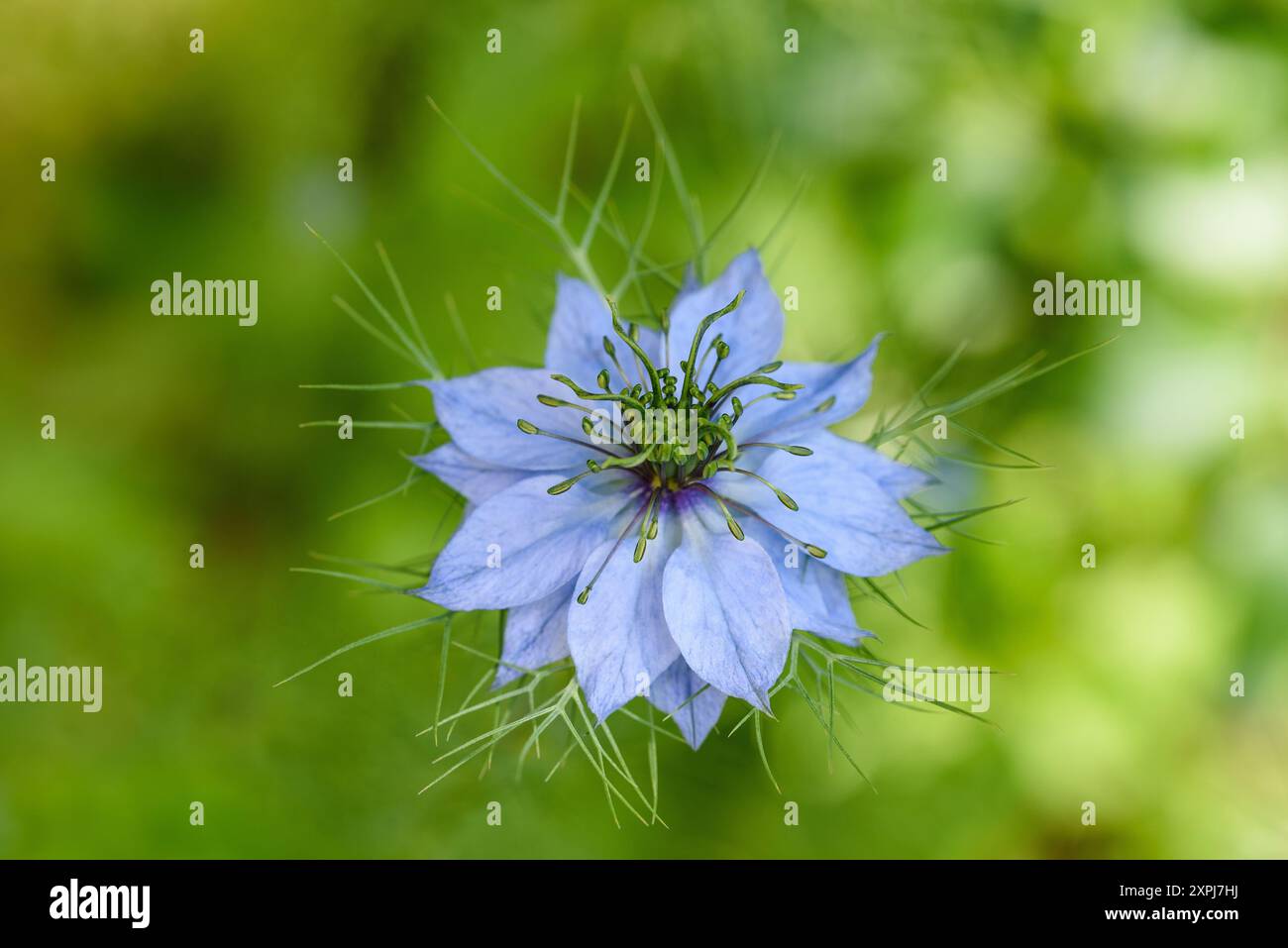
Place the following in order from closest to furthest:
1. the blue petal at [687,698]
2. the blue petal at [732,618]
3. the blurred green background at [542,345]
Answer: the blue petal at [732,618] < the blue petal at [687,698] < the blurred green background at [542,345]

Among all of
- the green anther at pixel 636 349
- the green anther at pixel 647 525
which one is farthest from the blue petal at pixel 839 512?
the green anther at pixel 636 349

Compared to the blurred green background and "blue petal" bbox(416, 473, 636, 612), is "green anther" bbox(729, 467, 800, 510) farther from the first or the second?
the blurred green background

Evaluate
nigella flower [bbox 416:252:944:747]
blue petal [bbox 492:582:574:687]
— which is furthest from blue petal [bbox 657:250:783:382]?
blue petal [bbox 492:582:574:687]

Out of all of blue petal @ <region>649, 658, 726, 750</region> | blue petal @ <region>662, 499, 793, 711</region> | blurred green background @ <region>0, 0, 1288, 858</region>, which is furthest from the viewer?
blurred green background @ <region>0, 0, 1288, 858</region>

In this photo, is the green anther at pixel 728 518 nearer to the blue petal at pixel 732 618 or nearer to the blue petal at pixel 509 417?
the blue petal at pixel 732 618

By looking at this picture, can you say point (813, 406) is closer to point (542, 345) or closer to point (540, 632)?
point (540, 632)
